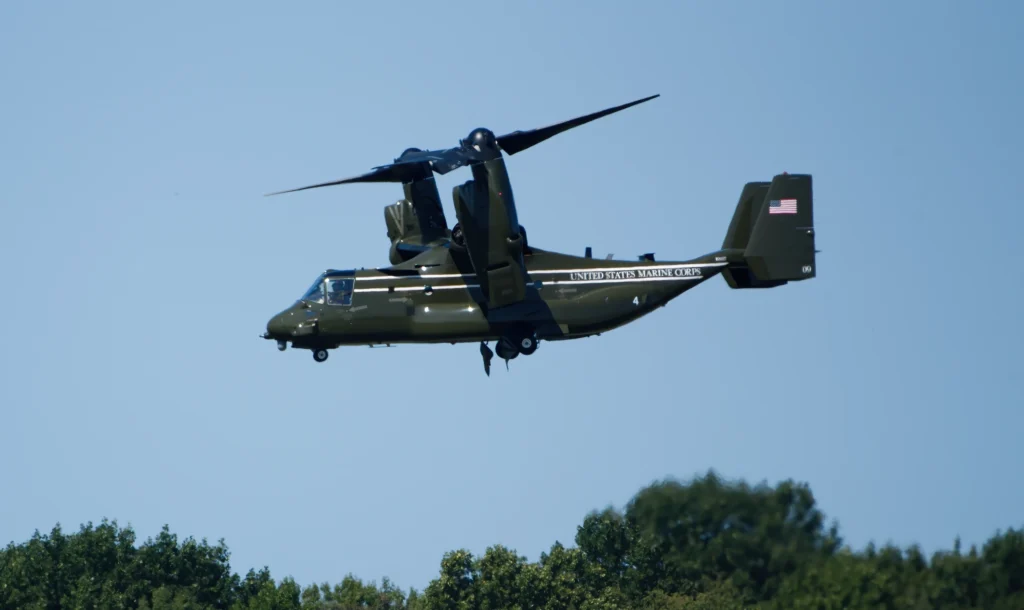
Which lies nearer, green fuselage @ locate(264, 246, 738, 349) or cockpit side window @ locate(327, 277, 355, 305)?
green fuselage @ locate(264, 246, 738, 349)

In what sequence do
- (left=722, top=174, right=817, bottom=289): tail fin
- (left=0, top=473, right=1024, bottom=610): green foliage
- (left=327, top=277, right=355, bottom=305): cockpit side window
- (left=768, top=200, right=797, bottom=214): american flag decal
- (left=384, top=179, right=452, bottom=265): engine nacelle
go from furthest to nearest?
(left=384, top=179, right=452, bottom=265): engine nacelle
(left=768, top=200, right=797, bottom=214): american flag decal
(left=722, top=174, right=817, bottom=289): tail fin
(left=327, top=277, right=355, bottom=305): cockpit side window
(left=0, top=473, right=1024, bottom=610): green foliage

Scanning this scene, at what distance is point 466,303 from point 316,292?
13.3 feet

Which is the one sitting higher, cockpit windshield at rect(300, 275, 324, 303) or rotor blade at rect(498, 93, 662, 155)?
rotor blade at rect(498, 93, 662, 155)

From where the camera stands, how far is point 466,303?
4256 centimetres

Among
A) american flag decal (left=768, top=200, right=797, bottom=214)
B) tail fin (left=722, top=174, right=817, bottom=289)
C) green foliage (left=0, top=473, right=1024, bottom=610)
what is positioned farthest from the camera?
american flag decal (left=768, top=200, right=797, bottom=214)

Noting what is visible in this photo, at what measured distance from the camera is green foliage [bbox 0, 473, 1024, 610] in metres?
32.9

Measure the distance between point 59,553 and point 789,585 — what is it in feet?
137

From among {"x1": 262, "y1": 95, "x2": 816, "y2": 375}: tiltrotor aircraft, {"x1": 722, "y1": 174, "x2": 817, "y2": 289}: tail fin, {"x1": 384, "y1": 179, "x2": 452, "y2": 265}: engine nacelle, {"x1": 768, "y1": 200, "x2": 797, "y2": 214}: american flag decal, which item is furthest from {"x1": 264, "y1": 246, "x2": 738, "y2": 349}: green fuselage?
{"x1": 384, "y1": 179, "x2": 452, "y2": 265}: engine nacelle

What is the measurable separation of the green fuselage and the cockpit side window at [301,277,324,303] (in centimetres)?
3

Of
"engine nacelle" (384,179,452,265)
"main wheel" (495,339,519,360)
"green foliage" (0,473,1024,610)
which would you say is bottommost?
"green foliage" (0,473,1024,610)

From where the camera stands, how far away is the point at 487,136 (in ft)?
136

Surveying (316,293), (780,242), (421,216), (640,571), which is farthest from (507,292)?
(640,571)

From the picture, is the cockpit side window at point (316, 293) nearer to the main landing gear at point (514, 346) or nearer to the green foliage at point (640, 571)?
the main landing gear at point (514, 346)

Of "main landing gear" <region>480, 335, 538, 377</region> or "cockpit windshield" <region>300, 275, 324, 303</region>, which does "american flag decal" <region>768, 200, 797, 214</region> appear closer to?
"main landing gear" <region>480, 335, 538, 377</region>
